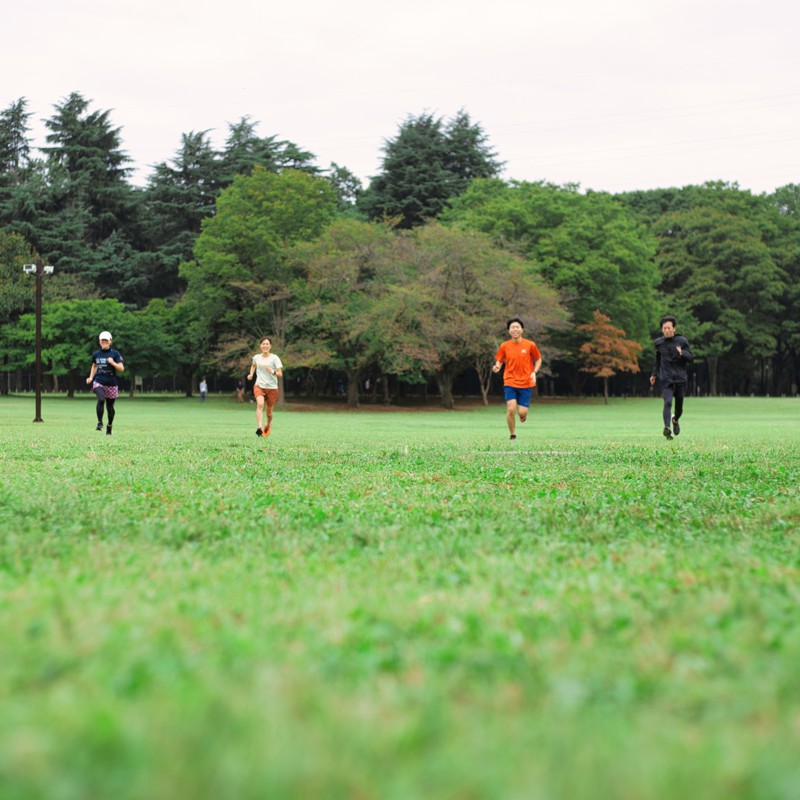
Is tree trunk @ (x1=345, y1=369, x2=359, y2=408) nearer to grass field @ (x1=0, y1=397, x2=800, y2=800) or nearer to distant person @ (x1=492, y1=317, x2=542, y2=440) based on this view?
distant person @ (x1=492, y1=317, x2=542, y2=440)

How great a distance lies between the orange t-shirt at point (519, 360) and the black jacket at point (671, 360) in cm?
236

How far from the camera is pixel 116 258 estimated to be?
222 ft

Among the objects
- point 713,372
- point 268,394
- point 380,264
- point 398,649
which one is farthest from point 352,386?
point 398,649

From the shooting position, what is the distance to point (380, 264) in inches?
1838

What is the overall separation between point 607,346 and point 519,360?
137 ft

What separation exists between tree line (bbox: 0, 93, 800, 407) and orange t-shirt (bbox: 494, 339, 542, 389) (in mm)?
27773

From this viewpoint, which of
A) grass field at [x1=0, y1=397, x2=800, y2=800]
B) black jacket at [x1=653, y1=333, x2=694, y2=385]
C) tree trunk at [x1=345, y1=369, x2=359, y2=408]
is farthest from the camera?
tree trunk at [x1=345, y1=369, x2=359, y2=408]

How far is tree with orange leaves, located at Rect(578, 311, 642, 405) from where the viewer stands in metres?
57.0

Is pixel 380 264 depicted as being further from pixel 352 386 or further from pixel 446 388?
pixel 446 388

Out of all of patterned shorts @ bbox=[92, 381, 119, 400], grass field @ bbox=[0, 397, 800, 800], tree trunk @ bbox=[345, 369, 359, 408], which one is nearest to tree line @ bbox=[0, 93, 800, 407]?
tree trunk @ bbox=[345, 369, 359, 408]

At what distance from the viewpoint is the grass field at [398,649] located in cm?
208

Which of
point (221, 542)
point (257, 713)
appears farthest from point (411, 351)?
point (257, 713)

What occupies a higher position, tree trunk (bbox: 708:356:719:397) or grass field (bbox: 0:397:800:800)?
tree trunk (bbox: 708:356:719:397)

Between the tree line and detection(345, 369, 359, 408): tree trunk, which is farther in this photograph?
detection(345, 369, 359, 408): tree trunk
